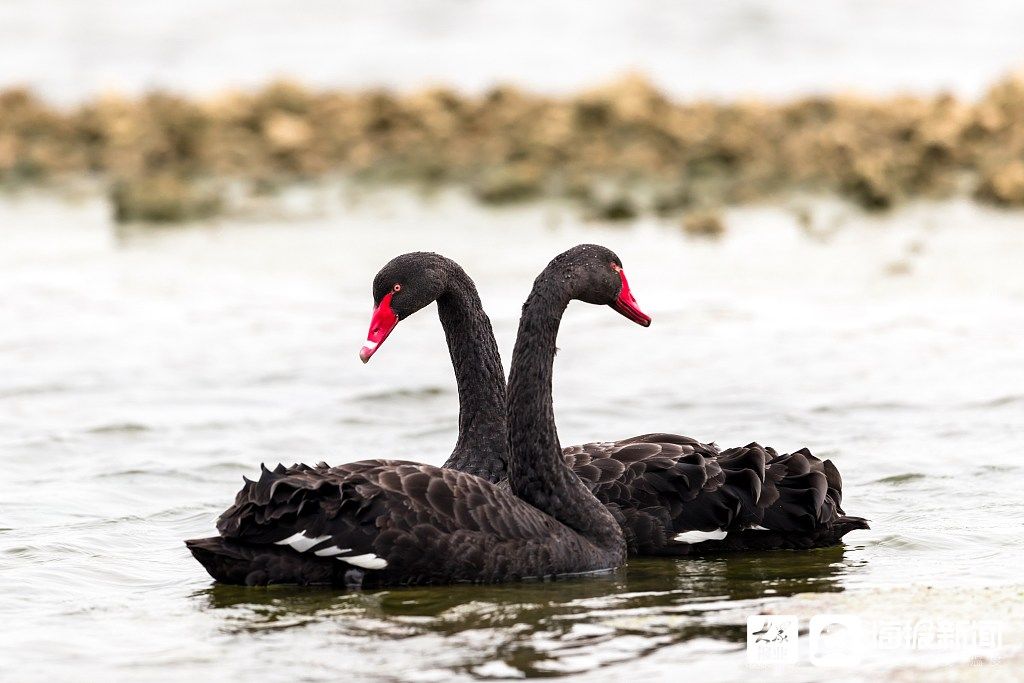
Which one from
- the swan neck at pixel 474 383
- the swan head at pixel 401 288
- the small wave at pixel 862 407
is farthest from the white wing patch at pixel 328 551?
the small wave at pixel 862 407

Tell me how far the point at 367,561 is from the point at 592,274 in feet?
5.04

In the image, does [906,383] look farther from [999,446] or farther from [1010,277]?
[1010,277]

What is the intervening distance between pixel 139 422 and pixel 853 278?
252 inches

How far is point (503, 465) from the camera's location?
7.73 meters

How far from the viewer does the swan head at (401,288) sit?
710 centimetres

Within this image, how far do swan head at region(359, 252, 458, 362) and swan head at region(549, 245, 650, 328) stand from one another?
641 millimetres

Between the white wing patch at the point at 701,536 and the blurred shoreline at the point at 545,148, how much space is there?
911 cm

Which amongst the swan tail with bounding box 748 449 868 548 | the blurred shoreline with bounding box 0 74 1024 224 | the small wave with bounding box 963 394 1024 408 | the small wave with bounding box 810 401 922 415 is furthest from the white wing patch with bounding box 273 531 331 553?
the blurred shoreline with bounding box 0 74 1024 224

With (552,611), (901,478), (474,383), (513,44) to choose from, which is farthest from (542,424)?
(513,44)

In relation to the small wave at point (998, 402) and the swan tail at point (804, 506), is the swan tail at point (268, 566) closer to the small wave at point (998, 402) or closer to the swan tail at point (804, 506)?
the swan tail at point (804, 506)

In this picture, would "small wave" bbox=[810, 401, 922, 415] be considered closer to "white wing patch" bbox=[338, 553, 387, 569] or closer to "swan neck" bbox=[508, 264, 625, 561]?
"swan neck" bbox=[508, 264, 625, 561]

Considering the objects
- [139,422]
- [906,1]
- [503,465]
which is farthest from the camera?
[906,1]

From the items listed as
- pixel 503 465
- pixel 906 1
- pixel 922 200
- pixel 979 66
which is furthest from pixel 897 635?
pixel 906 1

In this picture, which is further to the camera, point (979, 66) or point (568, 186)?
point (979, 66)
